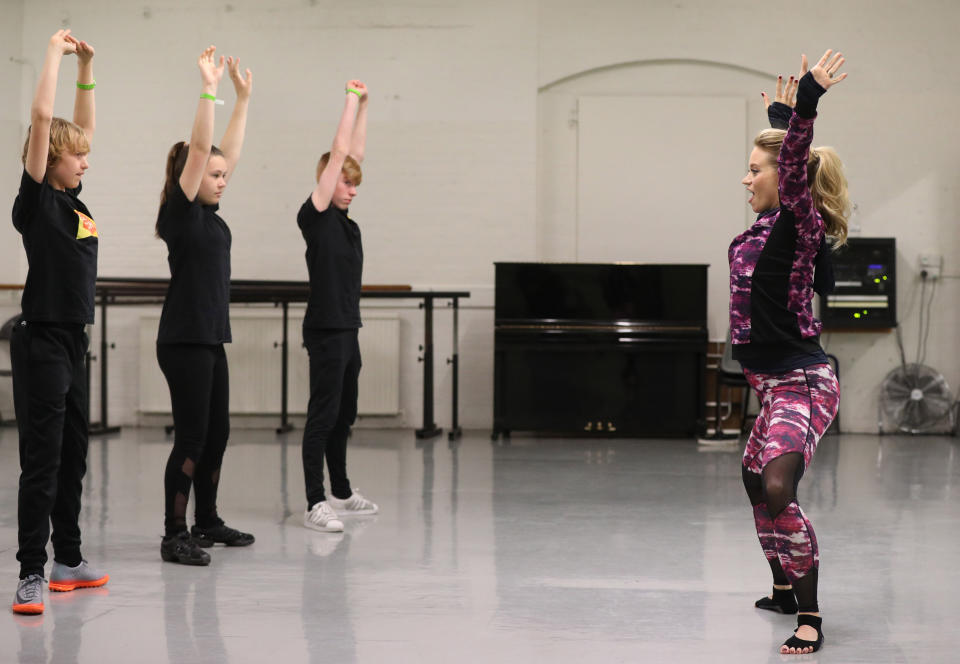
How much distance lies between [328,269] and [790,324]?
199 cm

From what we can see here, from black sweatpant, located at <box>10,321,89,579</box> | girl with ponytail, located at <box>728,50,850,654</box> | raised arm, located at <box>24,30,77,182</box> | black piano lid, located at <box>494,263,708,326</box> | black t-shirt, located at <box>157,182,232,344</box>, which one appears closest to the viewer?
girl with ponytail, located at <box>728,50,850,654</box>

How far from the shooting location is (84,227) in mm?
2908

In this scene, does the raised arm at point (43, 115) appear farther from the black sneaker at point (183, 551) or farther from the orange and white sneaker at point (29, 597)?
the black sneaker at point (183, 551)

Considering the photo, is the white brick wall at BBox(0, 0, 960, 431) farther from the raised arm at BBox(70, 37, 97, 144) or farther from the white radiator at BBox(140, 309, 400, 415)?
the raised arm at BBox(70, 37, 97, 144)

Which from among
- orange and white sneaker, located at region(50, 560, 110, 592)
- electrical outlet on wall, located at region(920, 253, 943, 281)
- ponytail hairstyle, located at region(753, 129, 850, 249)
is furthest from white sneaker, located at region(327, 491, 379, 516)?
electrical outlet on wall, located at region(920, 253, 943, 281)

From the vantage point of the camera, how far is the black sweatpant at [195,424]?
3404 mm

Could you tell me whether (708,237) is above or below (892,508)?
above

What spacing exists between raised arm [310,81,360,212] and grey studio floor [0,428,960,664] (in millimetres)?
1262

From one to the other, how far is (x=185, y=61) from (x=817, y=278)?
22.4 ft

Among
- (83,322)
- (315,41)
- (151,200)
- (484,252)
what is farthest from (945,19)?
(83,322)

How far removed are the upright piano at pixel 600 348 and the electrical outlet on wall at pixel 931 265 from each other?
1891 mm

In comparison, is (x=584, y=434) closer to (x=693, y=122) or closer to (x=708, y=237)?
(x=708, y=237)

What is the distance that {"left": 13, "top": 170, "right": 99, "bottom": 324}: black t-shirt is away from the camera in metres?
2.82

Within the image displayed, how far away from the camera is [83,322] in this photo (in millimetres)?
2893
